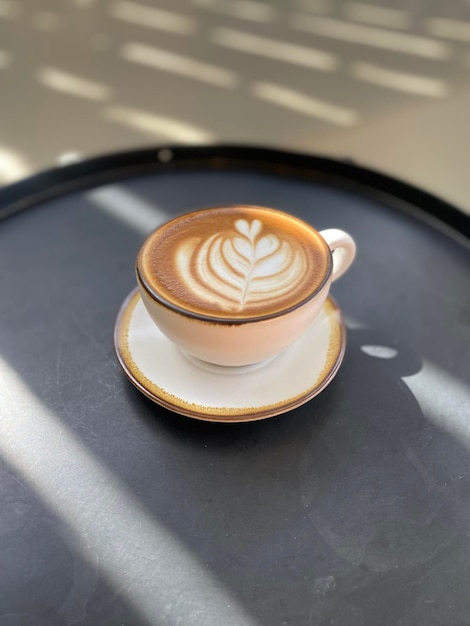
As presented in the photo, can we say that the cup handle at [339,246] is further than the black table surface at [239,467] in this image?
Yes

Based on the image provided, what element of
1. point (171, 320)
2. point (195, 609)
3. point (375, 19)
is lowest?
point (195, 609)

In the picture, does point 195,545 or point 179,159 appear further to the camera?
point 179,159

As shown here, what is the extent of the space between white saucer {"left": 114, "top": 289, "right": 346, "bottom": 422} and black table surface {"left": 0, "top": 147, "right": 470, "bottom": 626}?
0.09ft

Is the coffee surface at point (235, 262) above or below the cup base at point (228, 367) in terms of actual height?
above

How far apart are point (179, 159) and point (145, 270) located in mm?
410

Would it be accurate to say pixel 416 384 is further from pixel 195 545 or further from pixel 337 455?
pixel 195 545

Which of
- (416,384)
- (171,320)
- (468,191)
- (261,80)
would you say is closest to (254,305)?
(171,320)

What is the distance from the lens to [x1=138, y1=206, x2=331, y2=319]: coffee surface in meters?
0.59

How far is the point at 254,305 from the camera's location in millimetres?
584

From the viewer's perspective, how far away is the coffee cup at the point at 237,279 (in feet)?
1.88

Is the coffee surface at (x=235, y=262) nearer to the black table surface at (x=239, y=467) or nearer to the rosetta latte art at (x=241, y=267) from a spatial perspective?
the rosetta latte art at (x=241, y=267)

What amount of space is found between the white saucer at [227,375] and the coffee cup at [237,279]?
0.02 metres

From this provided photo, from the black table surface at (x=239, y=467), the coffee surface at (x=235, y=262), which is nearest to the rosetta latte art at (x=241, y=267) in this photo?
the coffee surface at (x=235, y=262)

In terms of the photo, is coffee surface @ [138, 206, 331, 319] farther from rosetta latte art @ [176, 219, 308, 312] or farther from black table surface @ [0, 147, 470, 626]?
black table surface @ [0, 147, 470, 626]
